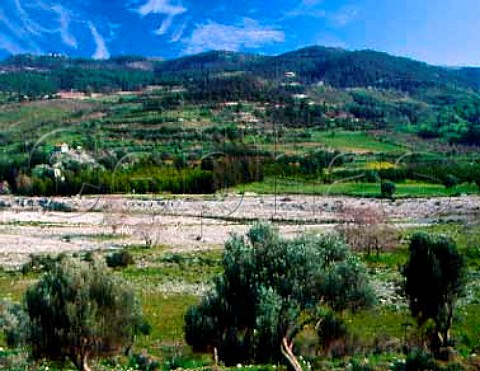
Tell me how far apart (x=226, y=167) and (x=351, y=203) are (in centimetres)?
2667

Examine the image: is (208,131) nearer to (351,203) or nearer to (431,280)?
A: (351,203)

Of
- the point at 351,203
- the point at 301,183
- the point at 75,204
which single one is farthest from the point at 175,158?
the point at 351,203

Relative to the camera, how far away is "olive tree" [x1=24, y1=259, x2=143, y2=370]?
51.5 feet

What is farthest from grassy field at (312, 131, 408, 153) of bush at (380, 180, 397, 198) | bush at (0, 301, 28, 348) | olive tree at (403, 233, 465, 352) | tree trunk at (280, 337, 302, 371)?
tree trunk at (280, 337, 302, 371)

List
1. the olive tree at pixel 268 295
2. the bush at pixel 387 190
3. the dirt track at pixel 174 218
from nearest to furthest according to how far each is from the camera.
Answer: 1. the olive tree at pixel 268 295
2. the dirt track at pixel 174 218
3. the bush at pixel 387 190

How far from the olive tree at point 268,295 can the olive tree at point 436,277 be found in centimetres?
282

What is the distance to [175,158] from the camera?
114 metres

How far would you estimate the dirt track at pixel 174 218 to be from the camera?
57.0m

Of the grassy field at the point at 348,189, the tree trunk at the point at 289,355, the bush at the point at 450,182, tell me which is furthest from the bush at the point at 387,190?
the tree trunk at the point at 289,355

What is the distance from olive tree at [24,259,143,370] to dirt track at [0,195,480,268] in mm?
31261

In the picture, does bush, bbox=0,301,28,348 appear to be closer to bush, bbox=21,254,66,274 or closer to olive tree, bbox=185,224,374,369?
olive tree, bbox=185,224,374,369

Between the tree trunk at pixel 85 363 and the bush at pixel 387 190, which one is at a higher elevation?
the bush at pixel 387 190

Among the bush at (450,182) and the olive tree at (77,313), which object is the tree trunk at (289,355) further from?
the bush at (450,182)

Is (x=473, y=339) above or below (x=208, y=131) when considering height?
A: below
